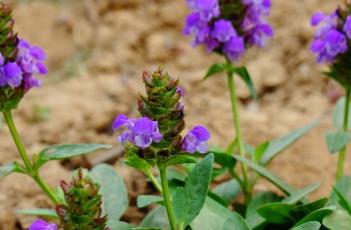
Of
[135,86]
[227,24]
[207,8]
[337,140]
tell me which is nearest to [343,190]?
[337,140]

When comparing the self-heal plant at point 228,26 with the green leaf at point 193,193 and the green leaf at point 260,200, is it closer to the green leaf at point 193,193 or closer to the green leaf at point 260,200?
the green leaf at point 260,200

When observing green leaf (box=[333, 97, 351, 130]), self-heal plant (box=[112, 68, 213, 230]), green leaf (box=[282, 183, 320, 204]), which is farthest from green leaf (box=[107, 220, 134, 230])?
green leaf (box=[333, 97, 351, 130])

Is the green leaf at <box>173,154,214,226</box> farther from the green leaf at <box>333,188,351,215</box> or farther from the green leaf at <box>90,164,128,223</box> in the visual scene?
the green leaf at <box>333,188,351,215</box>

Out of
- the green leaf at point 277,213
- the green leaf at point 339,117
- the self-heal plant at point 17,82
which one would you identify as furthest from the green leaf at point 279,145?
the self-heal plant at point 17,82

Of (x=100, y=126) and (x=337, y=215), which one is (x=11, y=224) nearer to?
(x=100, y=126)

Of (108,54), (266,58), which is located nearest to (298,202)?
(266,58)
